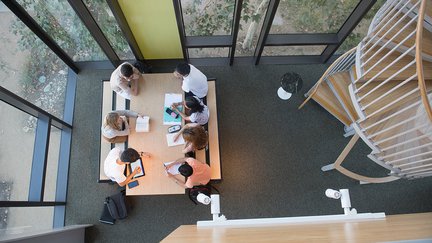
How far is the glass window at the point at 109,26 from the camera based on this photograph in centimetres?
290

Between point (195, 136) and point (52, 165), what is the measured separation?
1.94 m

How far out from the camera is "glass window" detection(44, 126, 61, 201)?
3204 millimetres

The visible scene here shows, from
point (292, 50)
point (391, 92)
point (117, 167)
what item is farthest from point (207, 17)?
point (391, 92)

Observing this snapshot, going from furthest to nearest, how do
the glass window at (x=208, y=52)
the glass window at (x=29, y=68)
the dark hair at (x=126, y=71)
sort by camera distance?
1. the glass window at (x=208, y=52)
2. the dark hair at (x=126, y=71)
3. the glass window at (x=29, y=68)

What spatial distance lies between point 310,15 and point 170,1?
1640 millimetres

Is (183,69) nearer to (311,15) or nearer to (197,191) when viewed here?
(197,191)

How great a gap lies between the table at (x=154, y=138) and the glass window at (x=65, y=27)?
0.93 m

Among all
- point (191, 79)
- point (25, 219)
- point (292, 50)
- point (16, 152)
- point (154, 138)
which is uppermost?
point (292, 50)

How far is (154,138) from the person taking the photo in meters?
2.93

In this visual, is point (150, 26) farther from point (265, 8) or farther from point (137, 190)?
point (137, 190)

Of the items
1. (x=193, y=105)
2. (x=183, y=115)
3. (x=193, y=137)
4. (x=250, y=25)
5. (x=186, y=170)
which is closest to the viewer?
(x=186, y=170)

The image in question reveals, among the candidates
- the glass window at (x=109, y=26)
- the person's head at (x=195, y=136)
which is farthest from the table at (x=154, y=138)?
the glass window at (x=109, y=26)

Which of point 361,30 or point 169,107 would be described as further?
point 361,30

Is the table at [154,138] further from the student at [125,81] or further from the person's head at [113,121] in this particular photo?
the person's head at [113,121]
